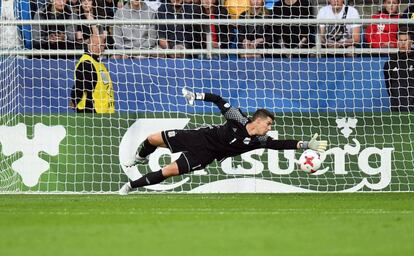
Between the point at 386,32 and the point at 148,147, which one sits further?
the point at 386,32

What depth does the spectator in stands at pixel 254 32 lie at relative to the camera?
1998 cm

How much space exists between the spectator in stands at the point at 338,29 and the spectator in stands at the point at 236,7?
4.58 feet

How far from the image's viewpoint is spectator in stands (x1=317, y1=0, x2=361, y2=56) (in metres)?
20.0

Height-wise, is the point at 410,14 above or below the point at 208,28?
above

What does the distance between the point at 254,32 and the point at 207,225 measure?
841 centimetres

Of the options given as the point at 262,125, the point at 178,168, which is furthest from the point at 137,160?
the point at 262,125

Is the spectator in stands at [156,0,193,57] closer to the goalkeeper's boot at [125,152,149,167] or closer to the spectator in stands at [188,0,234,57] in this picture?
the spectator in stands at [188,0,234,57]

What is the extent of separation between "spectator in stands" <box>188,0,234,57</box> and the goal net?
58 millimetres

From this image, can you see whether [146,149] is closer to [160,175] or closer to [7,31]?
[160,175]

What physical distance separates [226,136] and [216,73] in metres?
2.36

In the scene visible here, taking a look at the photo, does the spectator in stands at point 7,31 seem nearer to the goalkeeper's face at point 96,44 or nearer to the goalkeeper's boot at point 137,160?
the goalkeeper's face at point 96,44

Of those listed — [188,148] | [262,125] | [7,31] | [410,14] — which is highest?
[410,14]

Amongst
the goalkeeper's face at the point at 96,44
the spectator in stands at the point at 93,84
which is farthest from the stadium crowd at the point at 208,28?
the spectator in stands at the point at 93,84

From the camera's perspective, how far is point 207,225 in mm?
12203
